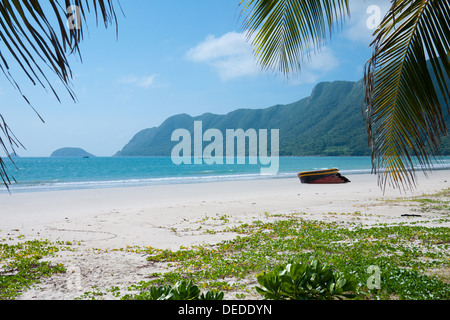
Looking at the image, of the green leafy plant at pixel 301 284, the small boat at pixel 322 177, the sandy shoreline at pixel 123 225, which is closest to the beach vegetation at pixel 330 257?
the green leafy plant at pixel 301 284

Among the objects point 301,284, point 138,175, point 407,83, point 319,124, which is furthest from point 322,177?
point 319,124

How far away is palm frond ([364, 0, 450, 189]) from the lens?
3.23m

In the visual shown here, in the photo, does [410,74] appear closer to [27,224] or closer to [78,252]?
[78,252]

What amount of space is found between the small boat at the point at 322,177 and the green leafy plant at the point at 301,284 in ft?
70.9

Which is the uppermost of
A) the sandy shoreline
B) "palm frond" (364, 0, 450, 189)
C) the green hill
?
the green hill

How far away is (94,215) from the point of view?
11648 mm

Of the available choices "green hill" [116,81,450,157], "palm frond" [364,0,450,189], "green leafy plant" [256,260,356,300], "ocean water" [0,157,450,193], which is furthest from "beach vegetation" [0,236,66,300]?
"green hill" [116,81,450,157]

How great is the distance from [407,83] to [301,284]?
2214 mm

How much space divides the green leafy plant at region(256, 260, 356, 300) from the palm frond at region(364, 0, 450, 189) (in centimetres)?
112

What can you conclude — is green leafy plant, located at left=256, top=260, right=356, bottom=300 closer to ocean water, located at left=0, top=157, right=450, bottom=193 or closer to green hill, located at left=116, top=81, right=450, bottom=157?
ocean water, located at left=0, top=157, right=450, bottom=193

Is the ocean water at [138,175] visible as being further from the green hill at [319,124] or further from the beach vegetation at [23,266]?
the green hill at [319,124]

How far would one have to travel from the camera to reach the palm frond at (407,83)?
10.6 ft

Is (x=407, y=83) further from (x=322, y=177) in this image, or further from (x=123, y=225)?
(x=322, y=177)

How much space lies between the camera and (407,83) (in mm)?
3373
